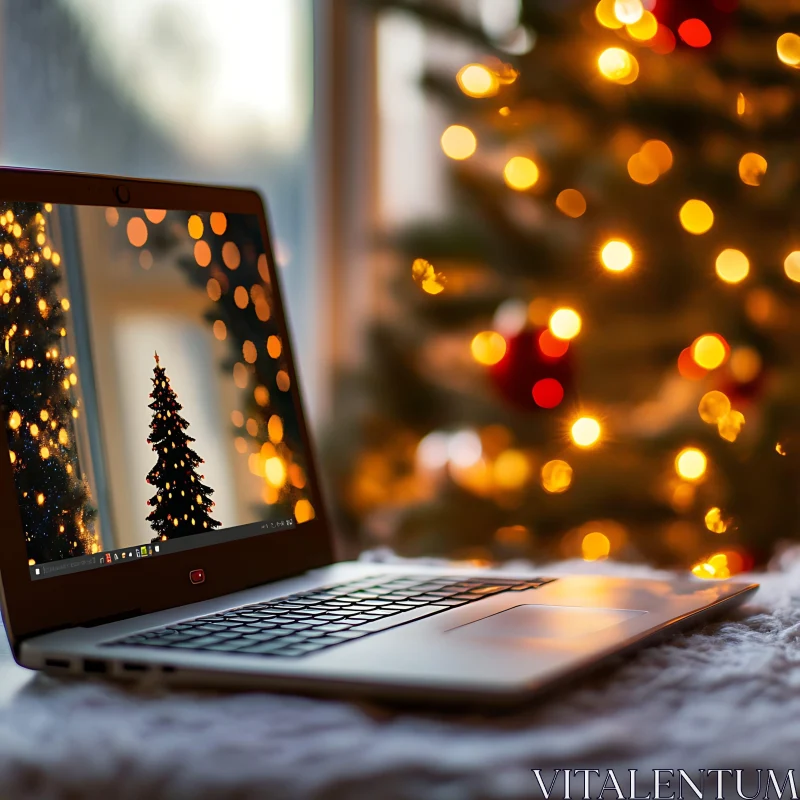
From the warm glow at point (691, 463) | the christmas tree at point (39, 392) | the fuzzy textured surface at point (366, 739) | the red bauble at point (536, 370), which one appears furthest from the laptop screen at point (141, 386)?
the warm glow at point (691, 463)

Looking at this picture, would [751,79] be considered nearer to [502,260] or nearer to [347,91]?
[502,260]

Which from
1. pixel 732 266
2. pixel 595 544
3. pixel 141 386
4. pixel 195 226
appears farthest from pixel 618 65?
pixel 141 386

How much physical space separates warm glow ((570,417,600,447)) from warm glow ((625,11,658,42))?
21.8 inches

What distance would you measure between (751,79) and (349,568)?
3.37ft

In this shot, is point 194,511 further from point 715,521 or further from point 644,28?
point 644,28

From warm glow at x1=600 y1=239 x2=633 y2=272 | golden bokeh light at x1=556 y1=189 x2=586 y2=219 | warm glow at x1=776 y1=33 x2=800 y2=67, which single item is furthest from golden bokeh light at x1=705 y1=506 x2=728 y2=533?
warm glow at x1=776 y1=33 x2=800 y2=67

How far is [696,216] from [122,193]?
1.02 meters

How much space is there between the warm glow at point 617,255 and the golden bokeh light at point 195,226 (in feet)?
2.84

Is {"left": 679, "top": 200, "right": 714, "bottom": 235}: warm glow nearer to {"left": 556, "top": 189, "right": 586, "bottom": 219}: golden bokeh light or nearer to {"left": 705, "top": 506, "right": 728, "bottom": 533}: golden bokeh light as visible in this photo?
{"left": 556, "top": 189, "right": 586, "bottom": 219}: golden bokeh light

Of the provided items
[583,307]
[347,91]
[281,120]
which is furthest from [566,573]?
[347,91]

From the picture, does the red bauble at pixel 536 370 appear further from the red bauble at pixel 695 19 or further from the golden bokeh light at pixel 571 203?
the red bauble at pixel 695 19

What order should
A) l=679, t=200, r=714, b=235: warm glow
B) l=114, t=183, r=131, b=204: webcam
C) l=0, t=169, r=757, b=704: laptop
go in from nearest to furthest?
1. l=0, t=169, r=757, b=704: laptop
2. l=114, t=183, r=131, b=204: webcam
3. l=679, t=200, r=714, b=235: warm glow

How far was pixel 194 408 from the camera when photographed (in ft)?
2.41

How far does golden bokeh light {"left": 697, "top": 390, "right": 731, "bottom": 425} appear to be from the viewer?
1.55m
